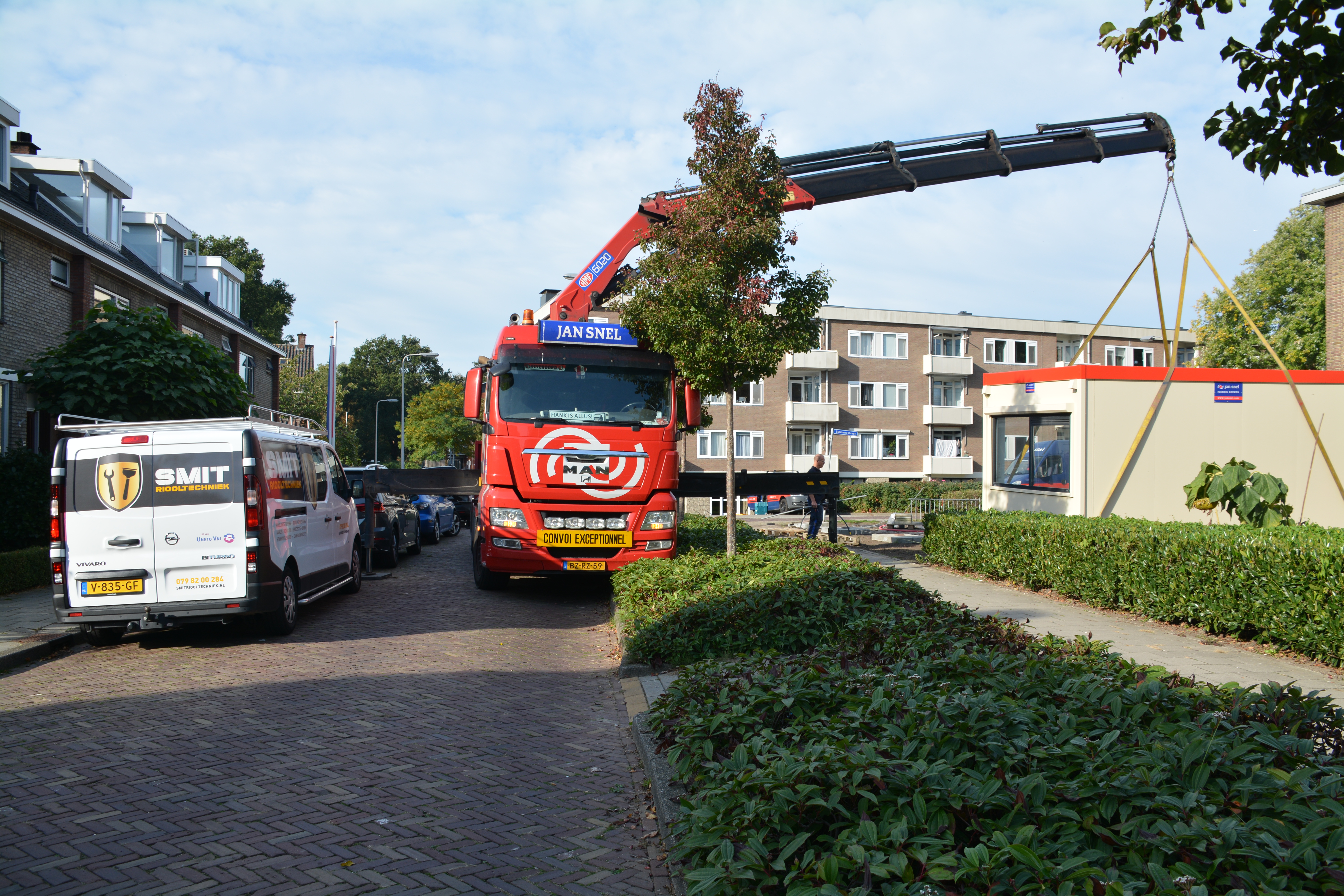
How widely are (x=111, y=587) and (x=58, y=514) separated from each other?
2.90ft

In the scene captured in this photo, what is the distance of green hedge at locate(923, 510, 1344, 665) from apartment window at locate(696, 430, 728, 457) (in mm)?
32138

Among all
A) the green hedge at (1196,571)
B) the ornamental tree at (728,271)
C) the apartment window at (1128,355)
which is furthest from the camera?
the apartment window at (1128,355)

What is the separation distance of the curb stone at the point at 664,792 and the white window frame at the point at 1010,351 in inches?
1917

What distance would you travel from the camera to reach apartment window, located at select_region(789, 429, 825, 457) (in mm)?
46844

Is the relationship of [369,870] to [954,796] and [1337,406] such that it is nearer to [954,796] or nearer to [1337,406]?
[954,796]

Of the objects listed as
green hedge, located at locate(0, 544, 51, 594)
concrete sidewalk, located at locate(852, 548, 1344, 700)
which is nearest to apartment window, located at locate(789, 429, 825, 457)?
concrete sidewalk, located at locate(852, 548, 1344, 700)

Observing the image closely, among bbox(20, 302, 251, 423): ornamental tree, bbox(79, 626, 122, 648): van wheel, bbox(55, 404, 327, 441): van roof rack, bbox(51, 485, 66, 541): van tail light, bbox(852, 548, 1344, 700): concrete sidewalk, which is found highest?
bbox(20, 302, 251, 423): ornamental tree

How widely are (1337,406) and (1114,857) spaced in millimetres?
13912

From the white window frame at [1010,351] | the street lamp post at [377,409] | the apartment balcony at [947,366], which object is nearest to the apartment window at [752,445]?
the apartment balcony at [947,366]

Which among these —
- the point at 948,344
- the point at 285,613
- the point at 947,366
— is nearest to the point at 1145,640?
the point at 285,613

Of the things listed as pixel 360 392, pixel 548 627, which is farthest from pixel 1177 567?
pixel 360 392

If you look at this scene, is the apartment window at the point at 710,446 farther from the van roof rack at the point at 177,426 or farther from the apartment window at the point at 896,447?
the van roof rack at the point at 177,426

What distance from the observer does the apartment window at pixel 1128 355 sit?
172ft

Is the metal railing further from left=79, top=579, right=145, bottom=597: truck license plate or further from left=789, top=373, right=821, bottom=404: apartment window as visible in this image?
left=79, top=579, right=145, bottom=597: truck license plate
